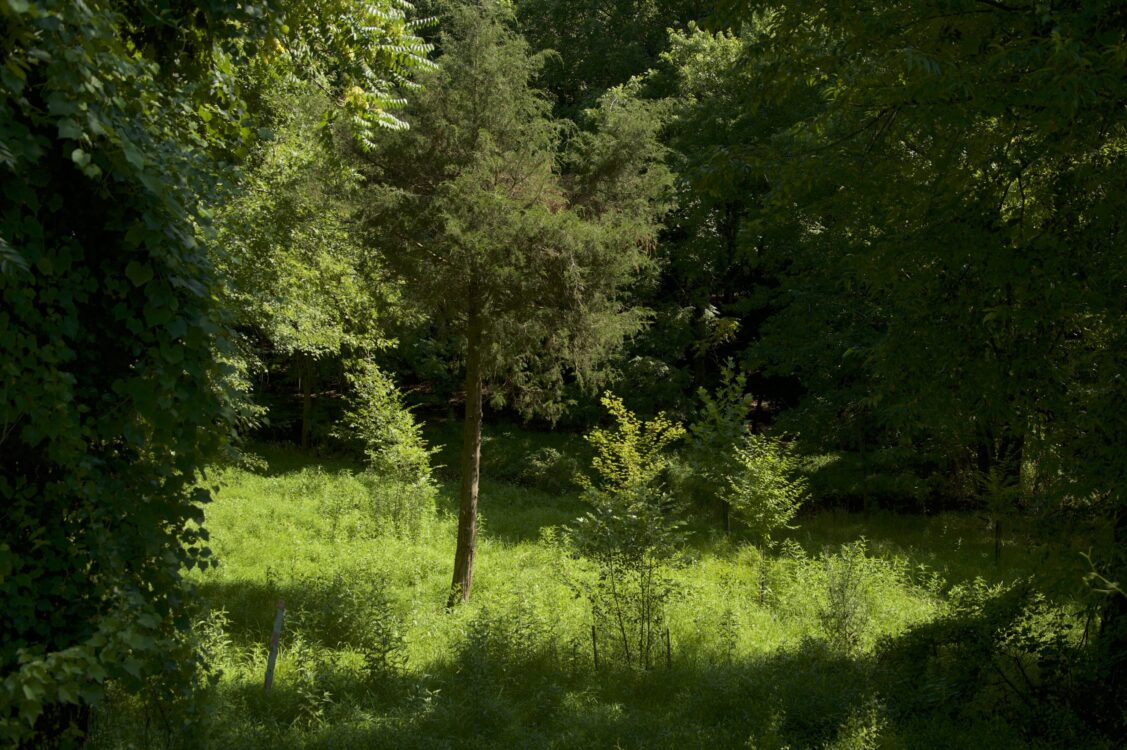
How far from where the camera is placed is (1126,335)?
17.7 ft

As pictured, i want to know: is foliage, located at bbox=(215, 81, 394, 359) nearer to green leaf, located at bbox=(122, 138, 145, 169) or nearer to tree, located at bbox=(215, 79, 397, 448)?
tree, located at bbox=(215, 79, 397, 448)

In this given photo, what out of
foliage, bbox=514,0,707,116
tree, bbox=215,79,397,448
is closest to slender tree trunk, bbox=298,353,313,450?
foliage, bbox=514,0,707,116

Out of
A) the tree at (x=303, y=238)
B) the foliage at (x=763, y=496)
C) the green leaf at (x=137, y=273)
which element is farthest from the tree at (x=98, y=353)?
the foliage at (x=763, y=496)

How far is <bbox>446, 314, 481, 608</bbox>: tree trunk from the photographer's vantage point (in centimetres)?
1043

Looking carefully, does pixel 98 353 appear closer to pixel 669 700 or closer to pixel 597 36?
pixel 669 700

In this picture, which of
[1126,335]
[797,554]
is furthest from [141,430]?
[797,554]

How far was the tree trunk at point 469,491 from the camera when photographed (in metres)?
10.4

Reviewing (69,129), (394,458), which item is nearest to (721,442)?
(394,458)

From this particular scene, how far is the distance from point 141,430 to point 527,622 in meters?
5.75

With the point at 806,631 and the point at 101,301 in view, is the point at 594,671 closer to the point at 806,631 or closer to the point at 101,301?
the point at 806,631

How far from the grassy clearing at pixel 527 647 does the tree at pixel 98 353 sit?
2.41 ft

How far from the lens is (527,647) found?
809 cm

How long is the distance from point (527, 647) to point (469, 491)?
9.64ft

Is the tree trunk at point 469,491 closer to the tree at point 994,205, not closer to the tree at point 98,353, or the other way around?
the tree at point 994,205
